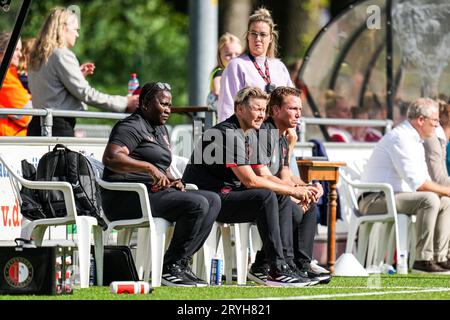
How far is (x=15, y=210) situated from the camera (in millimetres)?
11875

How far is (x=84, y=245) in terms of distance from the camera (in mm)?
10773

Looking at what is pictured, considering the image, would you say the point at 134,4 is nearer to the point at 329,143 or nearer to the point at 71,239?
the point at 329,143

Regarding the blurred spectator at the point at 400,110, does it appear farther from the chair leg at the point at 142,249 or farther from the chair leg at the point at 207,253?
the chair leg at the point at 142,249

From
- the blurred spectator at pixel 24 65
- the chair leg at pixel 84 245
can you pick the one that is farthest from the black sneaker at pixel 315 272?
the blurred spectator at pixel 24 65

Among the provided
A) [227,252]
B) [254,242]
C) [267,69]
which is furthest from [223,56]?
[227,252]

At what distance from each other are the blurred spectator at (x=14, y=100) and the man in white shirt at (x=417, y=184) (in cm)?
326

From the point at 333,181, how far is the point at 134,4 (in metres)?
21.5

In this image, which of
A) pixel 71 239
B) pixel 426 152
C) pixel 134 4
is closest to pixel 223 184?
pixel 71 239

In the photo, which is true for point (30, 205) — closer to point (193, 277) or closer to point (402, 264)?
point (193, 277)

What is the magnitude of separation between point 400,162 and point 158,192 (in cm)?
341

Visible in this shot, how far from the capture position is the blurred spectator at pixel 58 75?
1235cm

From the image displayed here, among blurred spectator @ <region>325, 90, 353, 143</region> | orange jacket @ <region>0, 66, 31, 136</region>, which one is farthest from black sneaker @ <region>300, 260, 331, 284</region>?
blurred spectator @ <region>325, 90, 353, 143</region>

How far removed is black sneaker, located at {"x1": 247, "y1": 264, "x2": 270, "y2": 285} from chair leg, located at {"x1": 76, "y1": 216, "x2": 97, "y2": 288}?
140 cm

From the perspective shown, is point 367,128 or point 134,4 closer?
point 367,128
